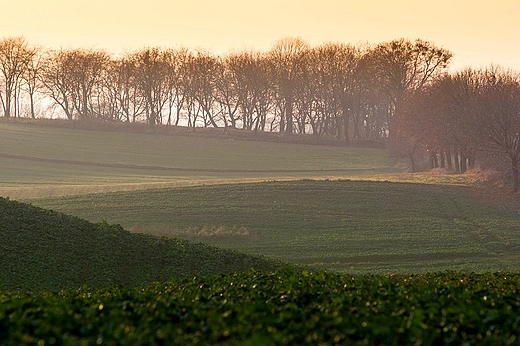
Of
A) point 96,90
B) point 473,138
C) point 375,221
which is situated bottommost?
point 375,221

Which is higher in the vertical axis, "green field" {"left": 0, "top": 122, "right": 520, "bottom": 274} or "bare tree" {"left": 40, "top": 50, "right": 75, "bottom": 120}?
"bare tree" {"left": 40, "top": 50, "right": 75, "bottom": 120}

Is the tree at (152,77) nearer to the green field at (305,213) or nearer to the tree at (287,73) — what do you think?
the tree at (287,73)

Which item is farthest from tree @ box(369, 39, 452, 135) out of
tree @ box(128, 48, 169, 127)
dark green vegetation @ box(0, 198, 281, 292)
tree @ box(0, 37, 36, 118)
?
dark green vegetation @ box(0, 198, 281, 292)

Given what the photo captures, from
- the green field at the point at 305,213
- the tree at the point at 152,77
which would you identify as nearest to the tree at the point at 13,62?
the tree at the point at 152,77

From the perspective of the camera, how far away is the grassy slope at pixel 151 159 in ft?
309

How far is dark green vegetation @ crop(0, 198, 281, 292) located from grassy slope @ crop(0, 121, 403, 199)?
47086 mm

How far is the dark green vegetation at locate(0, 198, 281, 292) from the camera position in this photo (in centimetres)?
3253

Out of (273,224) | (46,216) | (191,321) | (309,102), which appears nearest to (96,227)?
(46,216)

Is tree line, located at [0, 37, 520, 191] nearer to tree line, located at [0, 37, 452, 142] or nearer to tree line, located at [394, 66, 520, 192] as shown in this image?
tree line, located at [0, 37, 452, 142]

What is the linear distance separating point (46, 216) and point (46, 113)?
151 m

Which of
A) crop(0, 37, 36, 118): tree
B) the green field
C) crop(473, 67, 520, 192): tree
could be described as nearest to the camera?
the green field

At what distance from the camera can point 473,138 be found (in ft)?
255

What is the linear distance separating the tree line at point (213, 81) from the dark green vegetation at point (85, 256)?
9713 cm

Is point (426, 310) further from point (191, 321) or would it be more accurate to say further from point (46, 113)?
point (46, 113)
